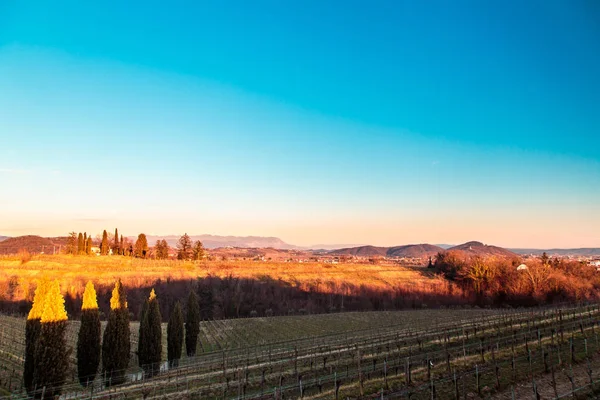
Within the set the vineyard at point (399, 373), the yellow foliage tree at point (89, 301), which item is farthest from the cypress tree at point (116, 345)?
the yellow foliage tree at point (89, 301)

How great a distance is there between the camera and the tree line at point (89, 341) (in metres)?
23.8

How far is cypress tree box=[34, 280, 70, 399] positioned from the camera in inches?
917

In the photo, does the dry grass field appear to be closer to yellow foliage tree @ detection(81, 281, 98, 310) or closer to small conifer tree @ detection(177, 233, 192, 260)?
small conifer tree @ detection(177, 233, 192, 260)

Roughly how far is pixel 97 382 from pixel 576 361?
105ft

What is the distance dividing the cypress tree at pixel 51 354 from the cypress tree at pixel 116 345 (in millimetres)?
5400

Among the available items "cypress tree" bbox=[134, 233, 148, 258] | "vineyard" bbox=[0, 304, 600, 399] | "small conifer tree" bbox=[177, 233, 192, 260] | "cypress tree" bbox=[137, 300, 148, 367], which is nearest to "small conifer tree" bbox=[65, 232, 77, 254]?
"cypress tree" bbox=[134, 233, 148, 258]

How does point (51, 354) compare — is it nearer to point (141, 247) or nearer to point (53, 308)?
point (53, 308)

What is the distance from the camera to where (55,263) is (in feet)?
317

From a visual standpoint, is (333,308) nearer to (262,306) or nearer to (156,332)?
(262,306)

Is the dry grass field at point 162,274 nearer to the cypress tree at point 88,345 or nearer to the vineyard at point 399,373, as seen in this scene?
the vineyard at point 399,373

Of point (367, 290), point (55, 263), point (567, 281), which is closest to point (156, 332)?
point (367, 290)

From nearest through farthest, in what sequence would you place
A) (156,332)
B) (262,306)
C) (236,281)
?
(156,332), (262,306), (236,281)

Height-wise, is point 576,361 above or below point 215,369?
above

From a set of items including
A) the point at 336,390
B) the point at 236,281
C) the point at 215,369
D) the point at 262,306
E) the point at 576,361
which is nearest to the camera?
the point at 336,390
